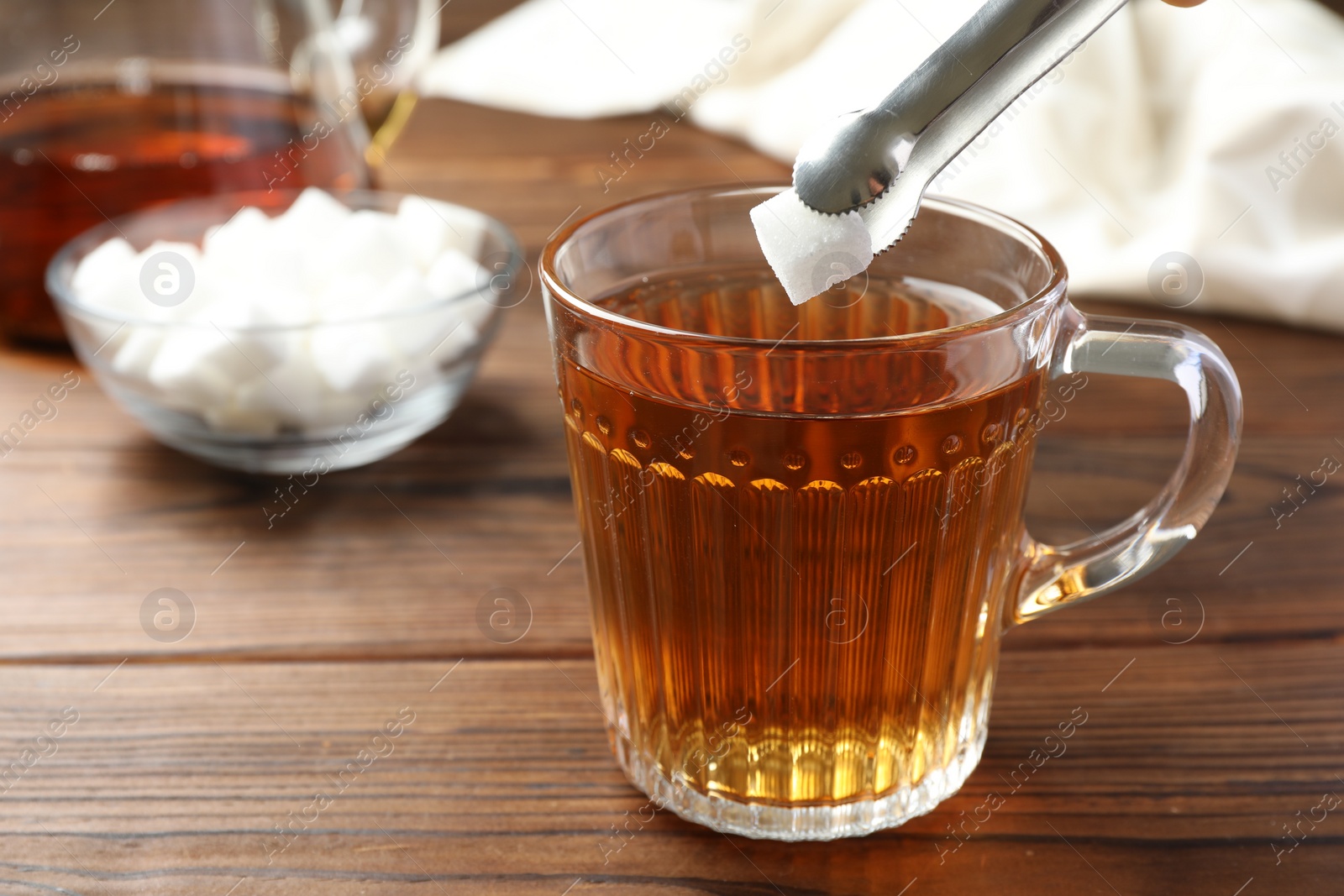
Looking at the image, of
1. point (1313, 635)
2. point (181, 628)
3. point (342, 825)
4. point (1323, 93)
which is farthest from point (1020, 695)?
point (1323, 93)

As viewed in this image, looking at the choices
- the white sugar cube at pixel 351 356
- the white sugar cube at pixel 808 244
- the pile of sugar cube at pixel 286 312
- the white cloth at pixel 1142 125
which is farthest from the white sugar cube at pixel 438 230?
the white sugar cube at pixel 808 244

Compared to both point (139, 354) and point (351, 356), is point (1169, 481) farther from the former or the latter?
point (139, 354)

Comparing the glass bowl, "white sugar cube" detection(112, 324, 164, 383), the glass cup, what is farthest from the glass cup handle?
"white sugar cube" detection(112, 324, 164, 383)

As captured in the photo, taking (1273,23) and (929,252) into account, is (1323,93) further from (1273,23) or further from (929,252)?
(929,252)

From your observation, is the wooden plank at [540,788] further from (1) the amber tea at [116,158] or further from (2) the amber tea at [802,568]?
(1) the amber tea at [116,158]

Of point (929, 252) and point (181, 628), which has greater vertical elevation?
point (929, 252)

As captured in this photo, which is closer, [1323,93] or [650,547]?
[650,547]

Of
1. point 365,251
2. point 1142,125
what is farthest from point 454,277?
point 1142,125

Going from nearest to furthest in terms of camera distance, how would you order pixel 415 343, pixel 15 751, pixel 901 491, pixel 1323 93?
pixel 901 491 → pixel 15 751 → pixel 415 343 → pixel 1323 93
